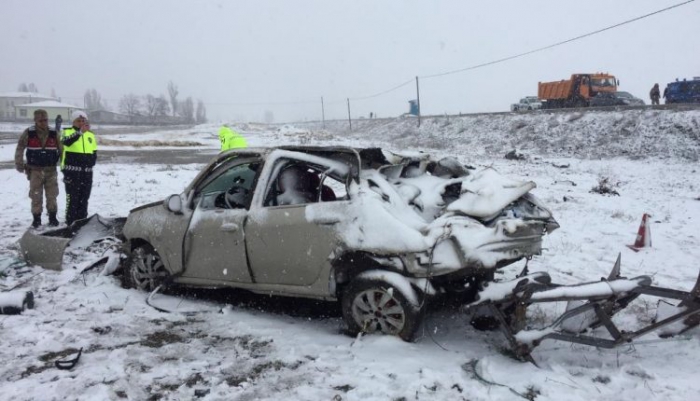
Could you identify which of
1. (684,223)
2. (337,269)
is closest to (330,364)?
(337,269)

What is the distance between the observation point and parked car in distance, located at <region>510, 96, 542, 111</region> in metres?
39.2

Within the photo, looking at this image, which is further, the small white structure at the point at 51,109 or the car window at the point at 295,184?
the small white structure at the point at 51,109

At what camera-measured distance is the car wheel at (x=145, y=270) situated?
16.5ft

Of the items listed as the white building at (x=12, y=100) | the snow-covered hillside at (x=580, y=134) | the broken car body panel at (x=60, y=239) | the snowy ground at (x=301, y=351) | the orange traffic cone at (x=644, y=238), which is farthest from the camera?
the white building at (x=12, y=100)

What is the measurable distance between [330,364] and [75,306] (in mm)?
2808

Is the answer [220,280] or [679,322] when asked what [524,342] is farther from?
[220,280]

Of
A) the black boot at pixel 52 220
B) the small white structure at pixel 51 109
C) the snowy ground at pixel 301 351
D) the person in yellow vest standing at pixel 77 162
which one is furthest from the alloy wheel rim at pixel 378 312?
the small white structure at pixel 51 109

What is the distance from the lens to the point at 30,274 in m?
5.52

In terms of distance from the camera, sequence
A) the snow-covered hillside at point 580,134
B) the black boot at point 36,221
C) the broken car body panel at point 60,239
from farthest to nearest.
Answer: the snow-covered hillside at point 580,134, the black boot at point 36,221, the broken car body panel at point 60,239

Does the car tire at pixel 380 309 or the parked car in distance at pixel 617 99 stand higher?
the parked car in distance at pixel 617 99

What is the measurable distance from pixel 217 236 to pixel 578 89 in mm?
34288

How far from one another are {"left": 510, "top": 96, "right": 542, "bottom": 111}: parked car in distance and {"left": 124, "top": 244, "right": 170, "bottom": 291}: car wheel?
39.0 metres

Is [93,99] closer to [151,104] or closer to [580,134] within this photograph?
[151,104]

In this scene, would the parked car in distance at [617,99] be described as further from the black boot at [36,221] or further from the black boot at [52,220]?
the black boot at [36,221]
